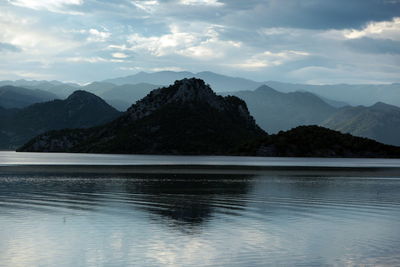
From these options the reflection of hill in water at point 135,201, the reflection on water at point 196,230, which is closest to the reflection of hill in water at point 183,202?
the reflection of hill in water at point 135,201

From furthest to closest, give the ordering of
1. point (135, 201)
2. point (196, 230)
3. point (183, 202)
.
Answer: point (183, 202) → point (135, 201) → point (196, 230)

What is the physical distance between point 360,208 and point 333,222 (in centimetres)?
1390

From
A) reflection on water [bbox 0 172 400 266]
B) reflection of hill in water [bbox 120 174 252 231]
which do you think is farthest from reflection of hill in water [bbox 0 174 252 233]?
reflection on water [bbox 0 172 400 266]

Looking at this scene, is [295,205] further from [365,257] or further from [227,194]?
[365,257]

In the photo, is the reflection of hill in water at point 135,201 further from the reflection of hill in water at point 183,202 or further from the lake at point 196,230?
the lake at point 196,230

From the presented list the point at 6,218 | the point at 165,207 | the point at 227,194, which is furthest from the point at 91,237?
the point at 227,194

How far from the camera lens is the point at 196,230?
145 feet

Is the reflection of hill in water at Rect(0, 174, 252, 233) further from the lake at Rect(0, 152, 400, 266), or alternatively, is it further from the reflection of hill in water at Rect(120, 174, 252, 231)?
the lake at Rect(0, 152, 400, 266)

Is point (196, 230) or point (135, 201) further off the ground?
point (196, 230)

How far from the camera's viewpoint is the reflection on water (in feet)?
110

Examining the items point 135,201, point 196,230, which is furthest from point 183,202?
point 196,230

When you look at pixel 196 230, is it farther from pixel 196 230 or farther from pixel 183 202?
pixel 183 202

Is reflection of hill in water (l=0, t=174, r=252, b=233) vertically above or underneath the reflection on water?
underneath

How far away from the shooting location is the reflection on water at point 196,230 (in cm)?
3354
